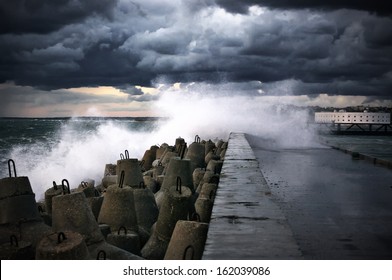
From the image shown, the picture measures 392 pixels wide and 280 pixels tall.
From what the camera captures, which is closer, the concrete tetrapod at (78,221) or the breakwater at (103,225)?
the breakwater at (103,225)

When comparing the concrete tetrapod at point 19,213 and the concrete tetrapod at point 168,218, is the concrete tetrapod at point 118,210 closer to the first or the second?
the concrete tetrapod at point 168,218

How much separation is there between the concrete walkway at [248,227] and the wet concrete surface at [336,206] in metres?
0.36

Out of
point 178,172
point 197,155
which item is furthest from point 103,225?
point 197,155

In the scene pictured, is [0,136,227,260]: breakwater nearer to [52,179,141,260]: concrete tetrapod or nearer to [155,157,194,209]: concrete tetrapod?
[52,179,141,260]: concrete tetrapod

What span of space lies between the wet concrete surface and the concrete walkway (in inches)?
14.4

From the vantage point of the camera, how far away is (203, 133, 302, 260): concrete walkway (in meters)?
2.59

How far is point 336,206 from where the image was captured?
5.46 metres

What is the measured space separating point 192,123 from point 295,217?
21509 mm

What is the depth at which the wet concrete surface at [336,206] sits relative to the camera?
374 cm

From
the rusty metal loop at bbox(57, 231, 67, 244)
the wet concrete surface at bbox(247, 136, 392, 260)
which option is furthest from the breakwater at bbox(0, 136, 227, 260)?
the wet concrete surface at bbox(247, 136, 392, 260)

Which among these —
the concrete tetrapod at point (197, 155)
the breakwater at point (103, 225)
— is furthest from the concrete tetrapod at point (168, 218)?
the concrete tetrapod at point (197, 155)

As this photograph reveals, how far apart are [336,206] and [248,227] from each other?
9.06 feet

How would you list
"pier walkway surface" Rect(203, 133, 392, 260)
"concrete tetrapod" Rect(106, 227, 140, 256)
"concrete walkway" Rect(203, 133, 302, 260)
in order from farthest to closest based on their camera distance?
"concrete tetrapod" Rect(106, 227, 140, 256) → "pier walkway surface" Rect(203, 133, 392, 260) → "concrete walkway" Rect(203, 133, 302, 260)

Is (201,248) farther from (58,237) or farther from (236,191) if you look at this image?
(236,191)
